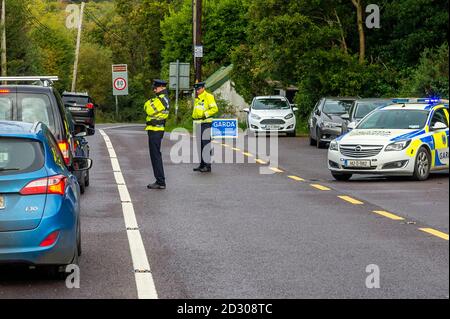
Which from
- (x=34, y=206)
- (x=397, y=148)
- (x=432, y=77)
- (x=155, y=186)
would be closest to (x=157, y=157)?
(x=155, y=186)

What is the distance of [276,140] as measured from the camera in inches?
1524

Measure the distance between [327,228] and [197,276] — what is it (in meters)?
3.90

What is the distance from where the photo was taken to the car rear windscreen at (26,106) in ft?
46.1

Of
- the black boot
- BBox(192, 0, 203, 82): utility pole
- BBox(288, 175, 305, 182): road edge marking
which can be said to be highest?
BBox(192, 0, 203, 82): utility pole

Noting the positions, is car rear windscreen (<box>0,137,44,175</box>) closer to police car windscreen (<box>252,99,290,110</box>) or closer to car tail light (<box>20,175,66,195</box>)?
car tail light (<box>20,175,66,195</box>)

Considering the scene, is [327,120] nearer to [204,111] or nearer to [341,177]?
[204,111]

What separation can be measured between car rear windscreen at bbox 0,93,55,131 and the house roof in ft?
200


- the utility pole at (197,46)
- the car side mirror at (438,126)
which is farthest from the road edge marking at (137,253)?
the utility pole at (197,46)

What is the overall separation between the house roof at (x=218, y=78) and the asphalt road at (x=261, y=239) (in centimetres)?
5593

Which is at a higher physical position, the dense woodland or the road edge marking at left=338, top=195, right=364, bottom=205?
the dense woodland

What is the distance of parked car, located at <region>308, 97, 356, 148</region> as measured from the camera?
33.8 m

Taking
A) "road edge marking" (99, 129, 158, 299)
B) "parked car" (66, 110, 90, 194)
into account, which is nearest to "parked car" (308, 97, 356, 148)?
"parked car" (66, 110, 90, 194)
